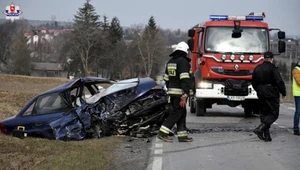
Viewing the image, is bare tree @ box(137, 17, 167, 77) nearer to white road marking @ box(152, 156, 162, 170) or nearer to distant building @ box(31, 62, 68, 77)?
distant building @ box(31, 62, 68, 77)

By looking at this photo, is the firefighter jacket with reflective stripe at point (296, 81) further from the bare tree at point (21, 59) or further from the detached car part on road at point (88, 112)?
the bare tree at point (21, 59)

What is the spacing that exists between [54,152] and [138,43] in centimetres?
8608

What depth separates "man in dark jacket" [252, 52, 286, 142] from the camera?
31.1 ft

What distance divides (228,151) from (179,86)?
176cm

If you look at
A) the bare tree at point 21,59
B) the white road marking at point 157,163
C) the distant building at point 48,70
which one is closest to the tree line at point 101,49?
the bare tree at point 21,59

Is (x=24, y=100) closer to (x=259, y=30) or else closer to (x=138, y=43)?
(x=259, y=30)

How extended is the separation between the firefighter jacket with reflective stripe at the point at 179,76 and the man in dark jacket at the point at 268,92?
Result: 1.55 meters

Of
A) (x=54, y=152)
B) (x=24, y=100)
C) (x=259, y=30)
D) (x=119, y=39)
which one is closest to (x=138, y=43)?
(x=119, y=39)

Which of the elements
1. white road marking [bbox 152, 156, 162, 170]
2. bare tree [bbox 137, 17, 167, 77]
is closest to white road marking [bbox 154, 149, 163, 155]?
white road marking [bbox 152, 156, 162, 170]

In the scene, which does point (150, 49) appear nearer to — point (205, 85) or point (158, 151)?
point (205, 85)

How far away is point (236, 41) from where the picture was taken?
44.9 ft

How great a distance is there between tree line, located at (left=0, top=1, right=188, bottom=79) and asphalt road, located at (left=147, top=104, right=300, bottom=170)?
70629mm

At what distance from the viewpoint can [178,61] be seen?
9289 mm

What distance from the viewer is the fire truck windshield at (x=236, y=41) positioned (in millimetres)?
13570
